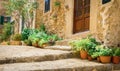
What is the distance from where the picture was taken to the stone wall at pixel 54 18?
10554mm

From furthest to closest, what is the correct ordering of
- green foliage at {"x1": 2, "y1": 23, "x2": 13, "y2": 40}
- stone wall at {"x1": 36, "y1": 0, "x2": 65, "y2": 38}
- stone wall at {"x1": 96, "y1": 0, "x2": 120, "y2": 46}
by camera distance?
green foliage at {"x1": 2, "y1": 23, "x2": 13, "y2": 40} < stone wall at {"x1": 36, "y1": 0, "x2": 65, "y2": 38} < stone wall at {"x1": 96, "y1": 0, "x2": 120, "y2": 46}

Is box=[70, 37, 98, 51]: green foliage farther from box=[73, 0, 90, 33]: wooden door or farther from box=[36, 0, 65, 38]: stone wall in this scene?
box=[36, 0, 65, 38]: stone wall

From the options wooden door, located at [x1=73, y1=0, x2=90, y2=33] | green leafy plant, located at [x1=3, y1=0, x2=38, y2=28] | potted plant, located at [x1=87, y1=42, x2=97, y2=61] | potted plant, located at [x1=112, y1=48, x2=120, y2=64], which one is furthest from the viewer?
green leafy plant, located at [x1=3, y1=0, x2=38, y2=28]

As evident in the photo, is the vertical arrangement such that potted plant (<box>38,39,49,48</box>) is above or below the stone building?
below

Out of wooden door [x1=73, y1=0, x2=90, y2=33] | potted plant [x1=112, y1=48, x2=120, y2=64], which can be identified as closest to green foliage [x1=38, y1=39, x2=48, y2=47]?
wooden door [x1=73, y1=0, x2=90, y2=33]

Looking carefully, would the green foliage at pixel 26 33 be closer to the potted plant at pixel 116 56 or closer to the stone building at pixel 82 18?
the stone building at pixel 82 18

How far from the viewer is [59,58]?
271 inches

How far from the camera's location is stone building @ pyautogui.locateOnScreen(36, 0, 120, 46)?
23.1 ft

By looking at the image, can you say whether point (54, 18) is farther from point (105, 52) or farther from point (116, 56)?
point (116, 56)

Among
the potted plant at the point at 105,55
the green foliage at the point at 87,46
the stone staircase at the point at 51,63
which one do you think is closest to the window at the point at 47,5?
the stone staircase at the point at 51,63

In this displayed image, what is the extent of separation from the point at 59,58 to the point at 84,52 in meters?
0.73

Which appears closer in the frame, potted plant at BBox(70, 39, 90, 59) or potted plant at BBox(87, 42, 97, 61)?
potted plant at BBox(87, 42, 97, 61)

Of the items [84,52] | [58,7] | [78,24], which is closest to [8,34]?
[58,7]

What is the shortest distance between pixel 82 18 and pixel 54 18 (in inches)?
80.0
